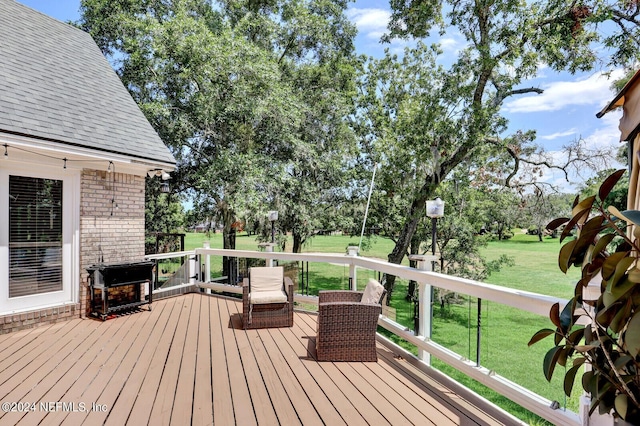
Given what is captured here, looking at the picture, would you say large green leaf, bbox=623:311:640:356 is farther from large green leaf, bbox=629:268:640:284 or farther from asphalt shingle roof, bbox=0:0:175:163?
asphalt shingle roof, bbox=0:0:175:163

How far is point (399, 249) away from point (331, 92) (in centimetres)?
609

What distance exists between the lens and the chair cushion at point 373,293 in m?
3.67

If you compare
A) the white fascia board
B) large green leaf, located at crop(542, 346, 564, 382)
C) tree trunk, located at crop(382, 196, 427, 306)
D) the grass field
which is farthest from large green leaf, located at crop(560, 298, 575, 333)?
tree trunk, located at crop(382, 196, 427, 306)

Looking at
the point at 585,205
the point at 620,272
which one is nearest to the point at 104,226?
the point at 585,205

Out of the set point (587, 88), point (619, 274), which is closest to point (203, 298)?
point (619, 274)

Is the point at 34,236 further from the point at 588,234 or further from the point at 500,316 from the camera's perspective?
the point at 500,316

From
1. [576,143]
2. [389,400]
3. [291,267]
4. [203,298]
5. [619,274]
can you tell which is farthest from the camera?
[576,143]

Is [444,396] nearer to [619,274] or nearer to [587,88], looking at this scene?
[619,274]

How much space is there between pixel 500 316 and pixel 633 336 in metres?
4.74

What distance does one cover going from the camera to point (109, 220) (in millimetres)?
5691

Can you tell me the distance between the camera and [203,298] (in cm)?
662

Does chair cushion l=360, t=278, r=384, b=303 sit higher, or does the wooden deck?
chair cushion l=360, t=278, r=384, b=303

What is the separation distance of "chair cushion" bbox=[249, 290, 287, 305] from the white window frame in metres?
2.97

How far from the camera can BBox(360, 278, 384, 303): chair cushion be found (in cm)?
367
